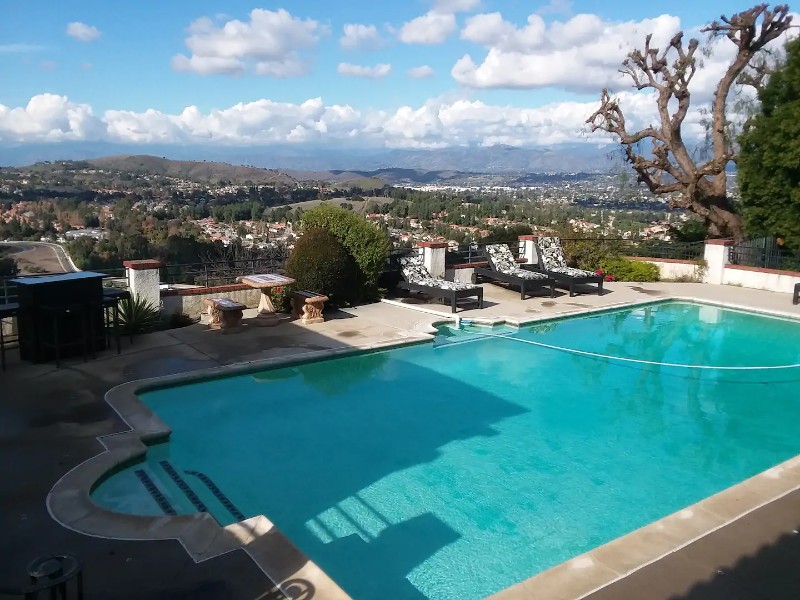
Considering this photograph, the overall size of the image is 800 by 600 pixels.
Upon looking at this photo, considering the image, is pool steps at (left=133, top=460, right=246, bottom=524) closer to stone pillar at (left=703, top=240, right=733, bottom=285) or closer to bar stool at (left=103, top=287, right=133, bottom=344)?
bar stool at (left=103, top=287, right=133, bottom=344)

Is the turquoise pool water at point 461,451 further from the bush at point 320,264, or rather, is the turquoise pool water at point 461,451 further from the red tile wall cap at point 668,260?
the red tile wall cap at point 668,260

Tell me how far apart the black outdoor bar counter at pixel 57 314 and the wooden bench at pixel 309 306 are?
11.3 feet

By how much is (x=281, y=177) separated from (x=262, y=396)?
4802 cm

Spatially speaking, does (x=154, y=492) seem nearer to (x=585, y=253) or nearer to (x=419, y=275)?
(x=419, y=275)

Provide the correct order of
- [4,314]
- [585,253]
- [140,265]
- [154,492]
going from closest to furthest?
[154,492] → [4,314] → [140,265] → [585,253]

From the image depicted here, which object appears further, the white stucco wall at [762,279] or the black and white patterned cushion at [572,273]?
the white stucco wall at [762,279]

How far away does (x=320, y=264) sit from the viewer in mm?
11781

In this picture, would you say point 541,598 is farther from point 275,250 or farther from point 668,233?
point 668,233

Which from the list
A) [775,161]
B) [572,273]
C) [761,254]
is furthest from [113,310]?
[775,161]

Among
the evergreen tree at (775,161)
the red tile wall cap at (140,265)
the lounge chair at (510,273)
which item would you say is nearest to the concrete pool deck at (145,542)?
the red tile wall cap at (140,265)

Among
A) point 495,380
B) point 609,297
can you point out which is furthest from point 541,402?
→ point 609,297

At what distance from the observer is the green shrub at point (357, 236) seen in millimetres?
12539

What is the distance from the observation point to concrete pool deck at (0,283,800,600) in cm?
380

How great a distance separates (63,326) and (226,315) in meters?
2.49
